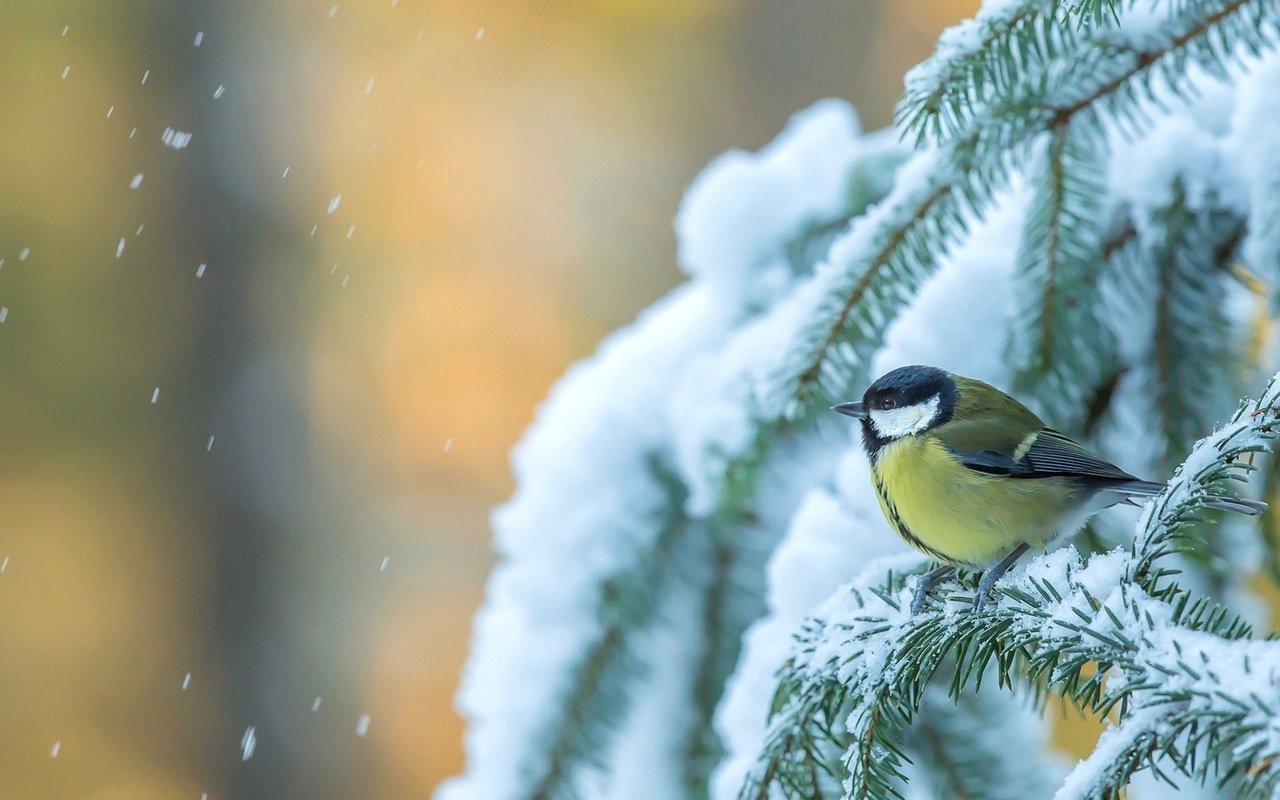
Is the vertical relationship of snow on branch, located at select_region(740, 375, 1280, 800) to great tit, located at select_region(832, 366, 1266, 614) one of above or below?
below

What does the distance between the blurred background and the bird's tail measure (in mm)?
3557

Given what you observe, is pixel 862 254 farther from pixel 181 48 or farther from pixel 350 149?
pixel 350 149

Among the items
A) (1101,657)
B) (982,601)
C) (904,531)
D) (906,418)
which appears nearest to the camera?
(1101,657)

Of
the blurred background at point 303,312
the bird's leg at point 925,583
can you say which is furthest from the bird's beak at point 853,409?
the blurred background at point 303,312

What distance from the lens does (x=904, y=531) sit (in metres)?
1.11

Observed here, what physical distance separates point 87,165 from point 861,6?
3825 mm

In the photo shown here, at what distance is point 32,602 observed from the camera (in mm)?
4703

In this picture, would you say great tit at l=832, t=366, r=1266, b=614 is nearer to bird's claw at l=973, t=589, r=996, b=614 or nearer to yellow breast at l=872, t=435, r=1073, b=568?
yellow breast at l=872, t=435, r=1073, b=568

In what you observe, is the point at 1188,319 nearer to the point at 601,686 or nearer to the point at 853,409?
the point at 853,409

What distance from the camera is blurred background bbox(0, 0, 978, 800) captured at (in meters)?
4.24

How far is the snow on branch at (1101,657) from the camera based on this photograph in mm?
545

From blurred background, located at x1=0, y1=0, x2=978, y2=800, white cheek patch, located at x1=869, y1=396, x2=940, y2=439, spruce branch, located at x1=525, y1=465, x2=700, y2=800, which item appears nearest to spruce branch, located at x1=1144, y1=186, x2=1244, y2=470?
white cheek patch, located at x1=869, y1=396, x2=940, y2=439

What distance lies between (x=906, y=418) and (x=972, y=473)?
96 millimetres

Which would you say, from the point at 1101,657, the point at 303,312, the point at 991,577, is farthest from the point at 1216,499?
the point at 303,312
